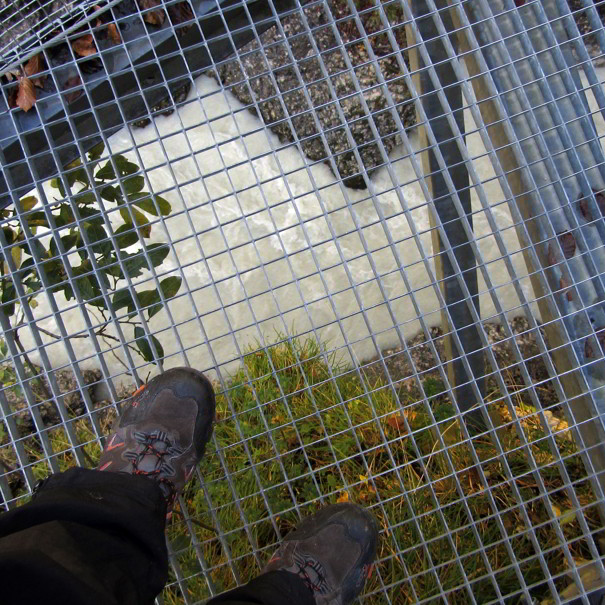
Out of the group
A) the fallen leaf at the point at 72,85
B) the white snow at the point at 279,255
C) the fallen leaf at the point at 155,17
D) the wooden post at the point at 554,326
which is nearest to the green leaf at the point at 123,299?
the fallen leaf at the point at 72,85

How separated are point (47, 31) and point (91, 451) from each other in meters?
1.30

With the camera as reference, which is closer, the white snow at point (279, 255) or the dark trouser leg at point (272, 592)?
the dark trouser leg at point (272, 592)

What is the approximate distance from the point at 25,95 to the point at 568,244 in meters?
0.99

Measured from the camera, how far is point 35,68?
43.2 inches

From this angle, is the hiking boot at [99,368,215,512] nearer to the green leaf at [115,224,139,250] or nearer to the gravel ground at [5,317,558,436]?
the green leaf at [115,224,139,250]

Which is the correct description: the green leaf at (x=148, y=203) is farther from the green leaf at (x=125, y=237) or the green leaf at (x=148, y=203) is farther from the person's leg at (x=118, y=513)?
the person's leg at (x=118, y=513)

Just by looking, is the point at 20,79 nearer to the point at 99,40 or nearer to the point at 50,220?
the point at 99,40

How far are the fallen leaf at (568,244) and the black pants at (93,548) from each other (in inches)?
30.1

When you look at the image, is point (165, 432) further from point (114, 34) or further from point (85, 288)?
point (114, 34)

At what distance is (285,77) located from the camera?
8.25ft

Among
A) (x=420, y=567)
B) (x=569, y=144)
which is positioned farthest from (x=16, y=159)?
(x=420, y=567)

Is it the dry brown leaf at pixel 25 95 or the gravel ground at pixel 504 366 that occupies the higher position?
the dry brown leaf at pixel 25 95

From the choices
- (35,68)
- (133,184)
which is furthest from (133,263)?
(35,68)

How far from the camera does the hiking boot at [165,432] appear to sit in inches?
45.7
